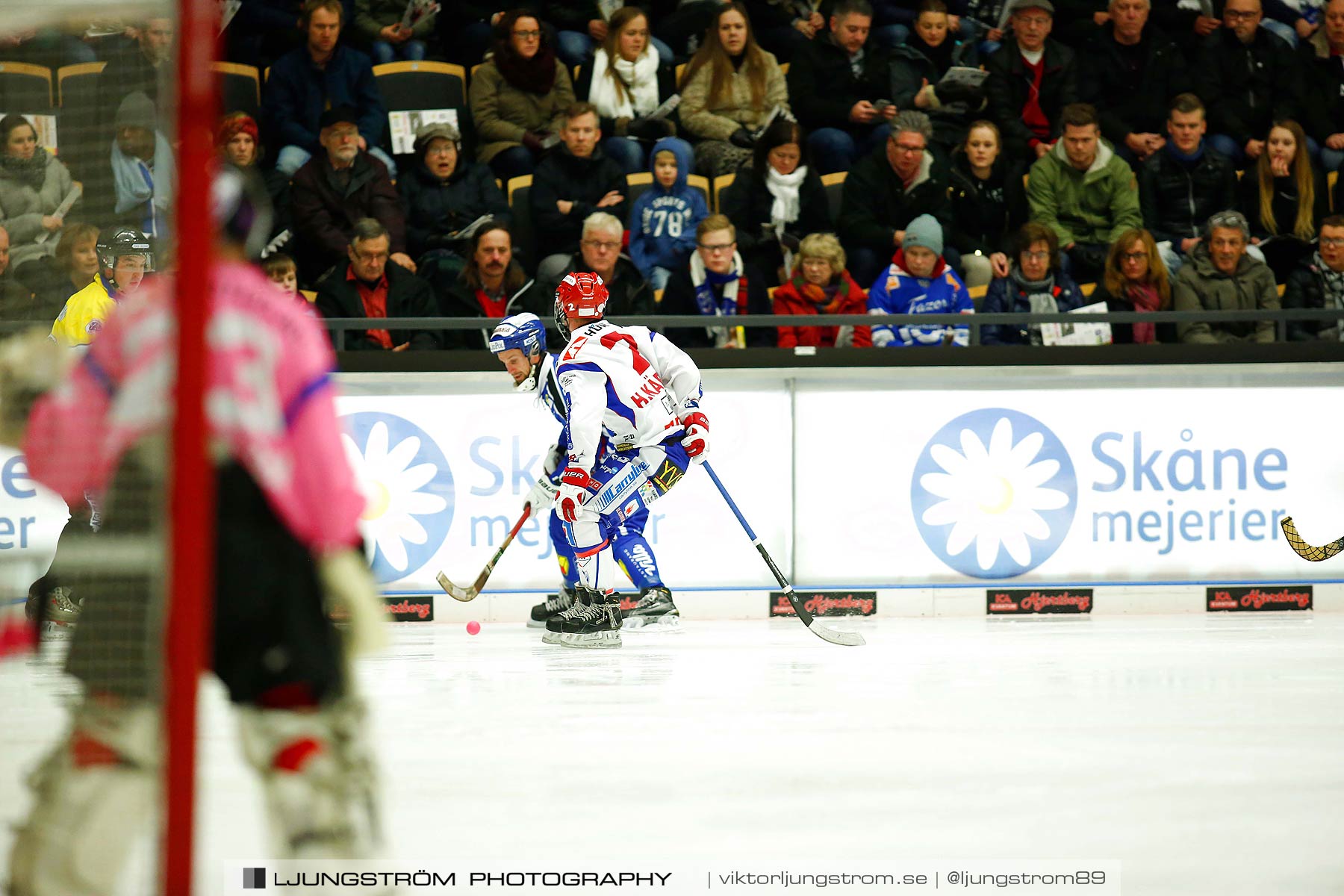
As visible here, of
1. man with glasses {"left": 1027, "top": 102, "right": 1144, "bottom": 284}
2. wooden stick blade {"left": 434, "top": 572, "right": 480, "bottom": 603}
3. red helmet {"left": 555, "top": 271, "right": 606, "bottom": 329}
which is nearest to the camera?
red helmet {"left": 555, "top": 271, "right": 606, "bottom": 329}

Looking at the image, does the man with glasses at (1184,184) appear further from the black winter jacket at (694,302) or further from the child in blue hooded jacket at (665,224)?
the child in blue hooded jacket at (665,224)

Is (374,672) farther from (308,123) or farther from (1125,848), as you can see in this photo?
(308,123)

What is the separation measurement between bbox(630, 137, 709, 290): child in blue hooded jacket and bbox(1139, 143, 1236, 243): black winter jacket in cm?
309

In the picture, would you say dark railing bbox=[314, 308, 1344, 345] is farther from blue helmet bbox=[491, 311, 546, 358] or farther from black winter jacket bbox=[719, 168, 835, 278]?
blue helmet bbox=[491, 311, 546, 358]

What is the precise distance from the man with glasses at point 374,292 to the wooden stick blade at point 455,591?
61.3 inches

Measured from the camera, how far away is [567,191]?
9266 mm

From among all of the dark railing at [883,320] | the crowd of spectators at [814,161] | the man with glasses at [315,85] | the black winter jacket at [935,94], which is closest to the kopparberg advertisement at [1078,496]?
the dark railing at [883,320]

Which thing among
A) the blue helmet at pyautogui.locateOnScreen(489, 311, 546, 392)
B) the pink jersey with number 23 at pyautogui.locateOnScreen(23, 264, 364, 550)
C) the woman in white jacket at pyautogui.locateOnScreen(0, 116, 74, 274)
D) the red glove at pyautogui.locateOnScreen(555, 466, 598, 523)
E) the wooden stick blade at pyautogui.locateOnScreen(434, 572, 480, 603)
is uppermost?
the blue helmet at pyautogui.locateOnScreen(489, 311, 546, 392)

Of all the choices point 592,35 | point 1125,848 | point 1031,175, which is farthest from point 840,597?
point 1125,848

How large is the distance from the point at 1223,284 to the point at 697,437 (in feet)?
12.8

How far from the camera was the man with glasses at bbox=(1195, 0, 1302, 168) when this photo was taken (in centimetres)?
1017

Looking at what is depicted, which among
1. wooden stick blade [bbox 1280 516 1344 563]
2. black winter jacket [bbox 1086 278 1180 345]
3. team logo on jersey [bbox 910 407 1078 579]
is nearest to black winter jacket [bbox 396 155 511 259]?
team logo on jersey [bbox 910 407 1078 579]

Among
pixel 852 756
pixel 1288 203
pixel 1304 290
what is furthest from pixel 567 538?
pixel 1288 203

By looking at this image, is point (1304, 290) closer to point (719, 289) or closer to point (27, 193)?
point (719, 289)
